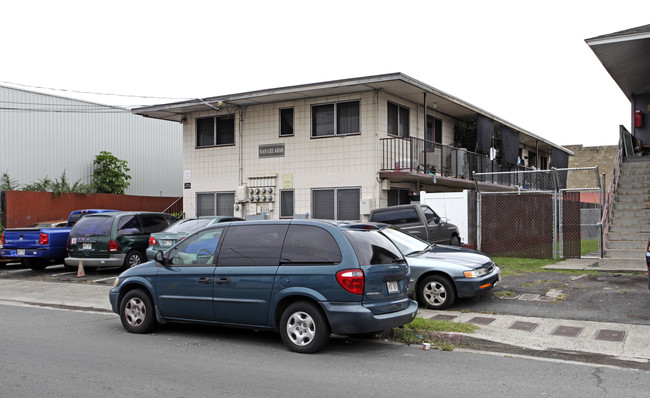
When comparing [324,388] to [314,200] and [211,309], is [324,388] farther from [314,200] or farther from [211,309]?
[314,200]

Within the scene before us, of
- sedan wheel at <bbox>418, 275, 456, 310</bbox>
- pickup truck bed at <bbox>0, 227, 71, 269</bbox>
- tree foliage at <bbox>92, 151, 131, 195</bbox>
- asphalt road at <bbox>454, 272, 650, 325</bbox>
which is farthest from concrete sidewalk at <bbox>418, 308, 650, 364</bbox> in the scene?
tree foliage at <bbox>92, 151, 131, 195</bbox>

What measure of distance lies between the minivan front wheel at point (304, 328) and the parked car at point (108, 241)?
946 centimetres

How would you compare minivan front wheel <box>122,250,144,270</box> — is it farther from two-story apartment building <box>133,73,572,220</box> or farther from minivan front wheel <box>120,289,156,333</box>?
minivan front wheel <box>120,289,156,333</box>

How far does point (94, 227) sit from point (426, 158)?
439 inches

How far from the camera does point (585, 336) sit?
25.4ft

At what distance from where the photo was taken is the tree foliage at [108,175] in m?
28.5

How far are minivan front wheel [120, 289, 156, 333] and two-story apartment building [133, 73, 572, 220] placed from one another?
11.1 m

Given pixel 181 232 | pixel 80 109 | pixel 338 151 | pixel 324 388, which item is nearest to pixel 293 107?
pixel 338 151

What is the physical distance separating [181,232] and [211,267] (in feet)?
22.4

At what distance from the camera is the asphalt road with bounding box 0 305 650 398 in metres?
5.61

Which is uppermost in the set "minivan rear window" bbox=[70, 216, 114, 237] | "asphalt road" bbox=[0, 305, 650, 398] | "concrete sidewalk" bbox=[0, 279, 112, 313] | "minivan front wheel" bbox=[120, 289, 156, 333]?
"minivan rear window" bbox=[70, 216, 114, 237]

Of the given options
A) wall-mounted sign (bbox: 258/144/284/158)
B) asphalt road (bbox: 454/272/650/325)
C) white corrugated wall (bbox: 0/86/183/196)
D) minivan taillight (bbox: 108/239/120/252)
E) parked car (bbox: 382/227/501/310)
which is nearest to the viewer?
asphalt road (bbox: 454/272/650/325)

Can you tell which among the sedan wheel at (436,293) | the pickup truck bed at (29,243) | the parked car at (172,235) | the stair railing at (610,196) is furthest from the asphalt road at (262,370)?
the stair railing at (610,196)

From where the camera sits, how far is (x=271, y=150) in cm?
2128
